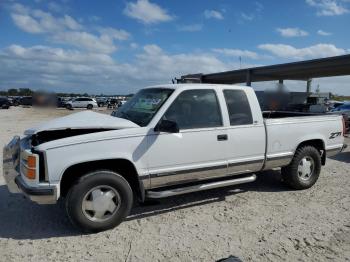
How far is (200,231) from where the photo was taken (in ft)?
14.3

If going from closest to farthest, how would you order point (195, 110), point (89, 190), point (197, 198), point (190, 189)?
point (89, 190) < point (190, 189) < point (195, 110) < point (197, 198)

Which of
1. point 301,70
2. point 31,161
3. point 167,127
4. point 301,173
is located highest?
point 301,70

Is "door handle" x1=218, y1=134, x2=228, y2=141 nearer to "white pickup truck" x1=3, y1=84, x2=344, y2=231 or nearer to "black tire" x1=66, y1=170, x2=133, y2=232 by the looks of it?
"white pickup truck" x1=3, y1=84, x2=344, y2=231

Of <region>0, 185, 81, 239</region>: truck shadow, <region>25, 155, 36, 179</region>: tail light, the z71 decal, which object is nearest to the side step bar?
Answer: <region>0, 185, 81, 239</region>: truck shadow

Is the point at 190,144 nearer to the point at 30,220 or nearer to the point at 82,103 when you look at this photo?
the point at 30,220

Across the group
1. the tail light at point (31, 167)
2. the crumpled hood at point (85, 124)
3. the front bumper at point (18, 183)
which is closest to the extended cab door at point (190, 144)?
the crumpled hood at point (85, 124)

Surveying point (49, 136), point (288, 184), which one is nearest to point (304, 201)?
point (288, 184)

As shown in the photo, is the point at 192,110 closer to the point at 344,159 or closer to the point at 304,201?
the point at 304,201

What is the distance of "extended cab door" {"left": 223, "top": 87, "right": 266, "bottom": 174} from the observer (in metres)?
5.21

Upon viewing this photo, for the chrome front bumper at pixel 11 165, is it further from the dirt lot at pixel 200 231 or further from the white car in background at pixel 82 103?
the white car in background at pixel 82 103

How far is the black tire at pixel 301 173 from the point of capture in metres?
6.05

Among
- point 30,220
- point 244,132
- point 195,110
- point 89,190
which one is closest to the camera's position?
point 89,190

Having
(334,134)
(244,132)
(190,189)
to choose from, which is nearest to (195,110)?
(244,132)

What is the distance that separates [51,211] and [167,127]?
216 centimetres
